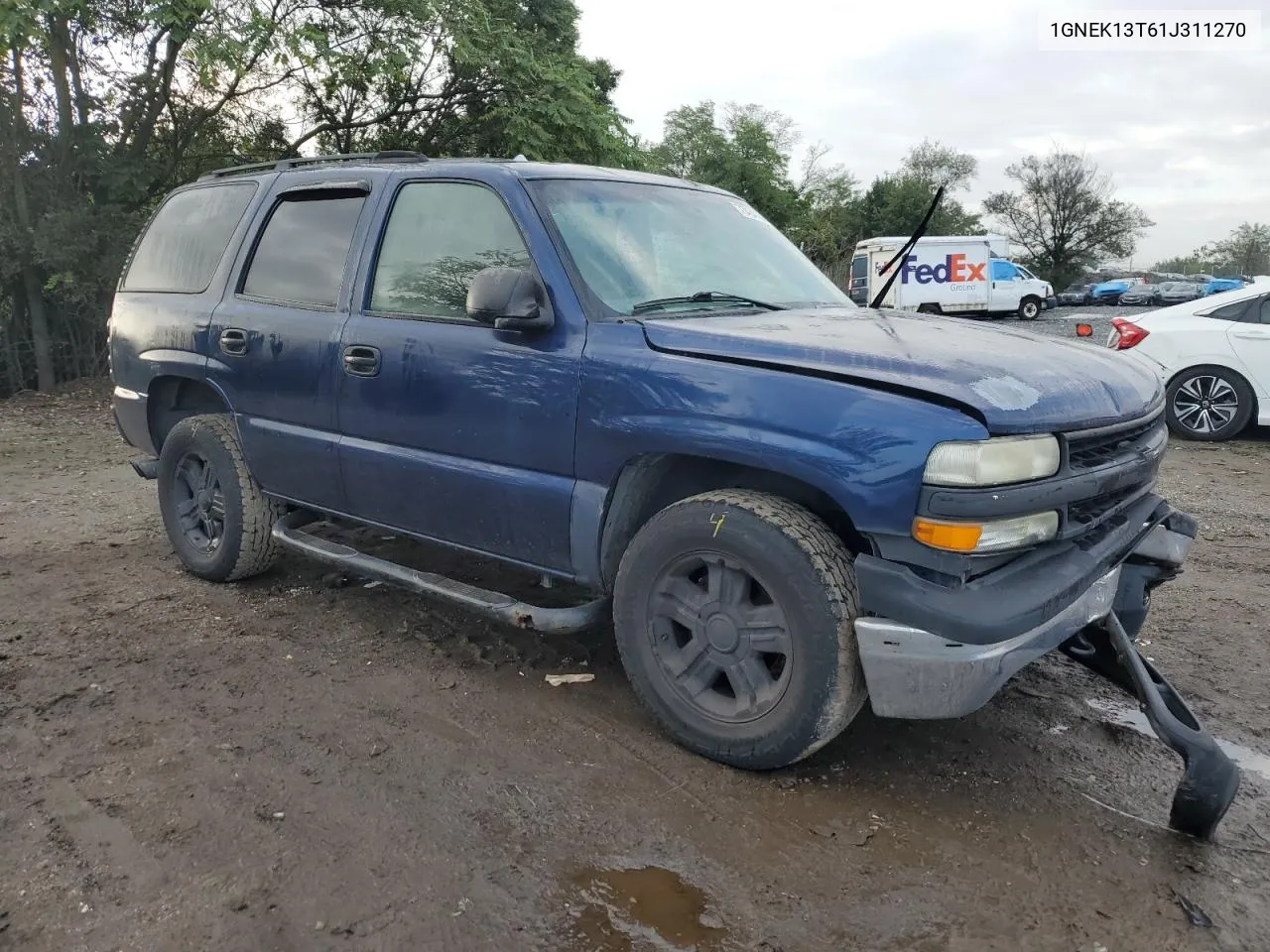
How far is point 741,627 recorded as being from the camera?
2.95m

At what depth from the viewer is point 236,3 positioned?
11664 millimetres

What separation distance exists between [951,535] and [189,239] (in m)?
4.18

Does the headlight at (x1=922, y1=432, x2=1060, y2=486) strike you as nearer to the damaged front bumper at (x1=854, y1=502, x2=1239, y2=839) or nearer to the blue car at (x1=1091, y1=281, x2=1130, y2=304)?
the damaged front bumper at (x1=854, y1=502, x2=1239, y2=839)

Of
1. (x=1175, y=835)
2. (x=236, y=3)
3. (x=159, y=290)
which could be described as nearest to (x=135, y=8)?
(x=236, y=3)

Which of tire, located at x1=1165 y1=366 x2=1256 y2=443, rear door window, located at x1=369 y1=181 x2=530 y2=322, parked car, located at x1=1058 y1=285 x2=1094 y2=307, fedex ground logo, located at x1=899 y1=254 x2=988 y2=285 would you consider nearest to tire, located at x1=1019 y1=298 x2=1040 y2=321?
fedex ground logo, located at x1=899 y1=254 x2=988 y2=285

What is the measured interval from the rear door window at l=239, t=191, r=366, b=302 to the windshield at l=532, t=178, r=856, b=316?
1.05 metres

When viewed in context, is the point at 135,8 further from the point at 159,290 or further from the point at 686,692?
the point at 686,692

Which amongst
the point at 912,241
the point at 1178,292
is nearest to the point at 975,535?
the point at 912,241

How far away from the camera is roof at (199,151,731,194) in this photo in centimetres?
371

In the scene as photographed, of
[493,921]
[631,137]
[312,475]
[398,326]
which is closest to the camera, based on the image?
[493,921]

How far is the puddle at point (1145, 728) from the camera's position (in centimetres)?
317

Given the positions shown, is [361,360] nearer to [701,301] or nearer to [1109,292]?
[701,301]

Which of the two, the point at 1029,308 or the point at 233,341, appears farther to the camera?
the point at 1029,308

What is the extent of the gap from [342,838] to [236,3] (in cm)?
1192
